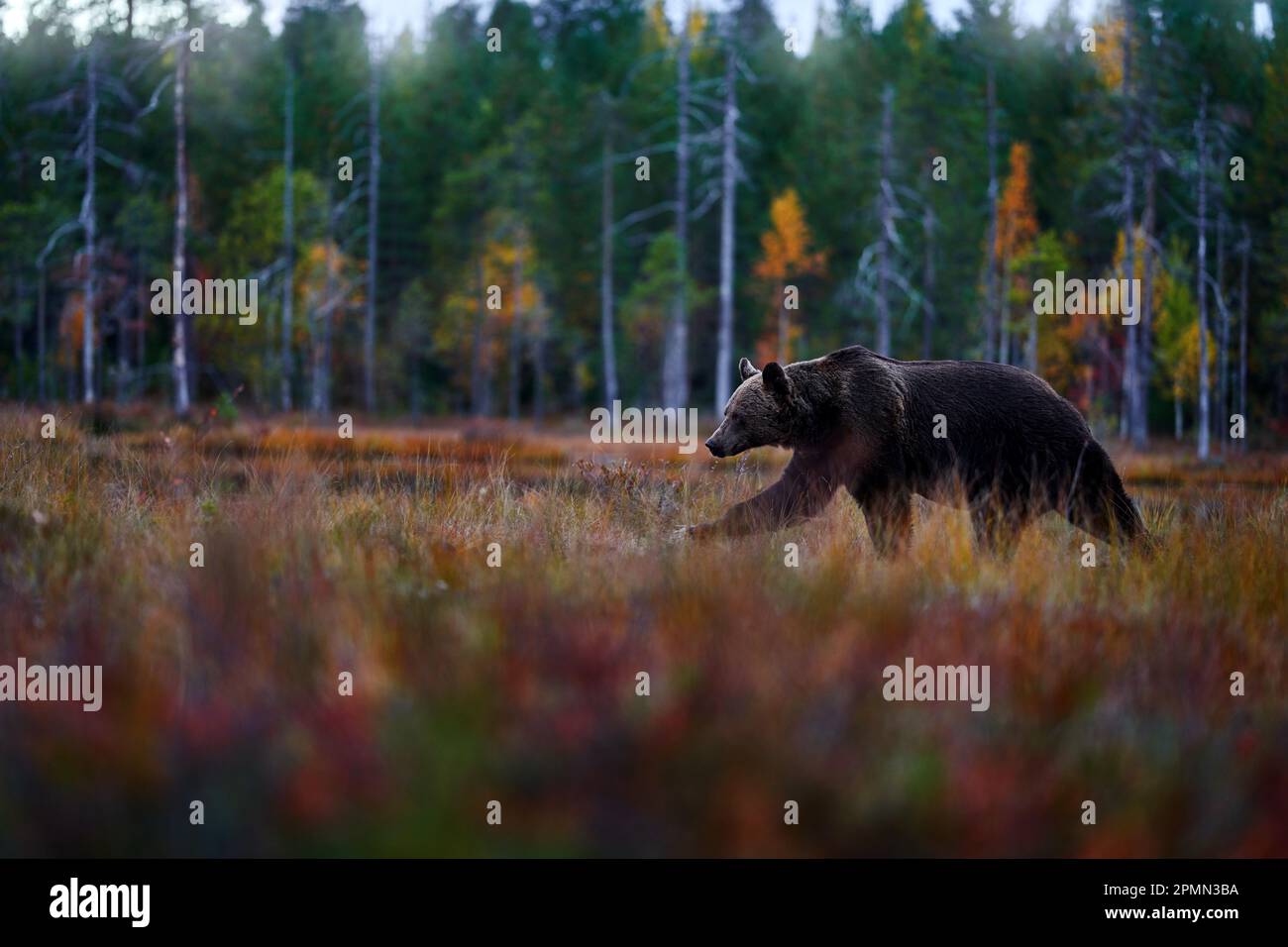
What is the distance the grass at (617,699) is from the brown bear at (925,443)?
0.77m

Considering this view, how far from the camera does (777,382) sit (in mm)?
7258

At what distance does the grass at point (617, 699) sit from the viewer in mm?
2783

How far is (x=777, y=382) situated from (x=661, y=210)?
32.2 metres

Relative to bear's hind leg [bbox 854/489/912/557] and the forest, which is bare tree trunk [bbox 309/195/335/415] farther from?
bear's hind leg [bbox 854/489/912/557]

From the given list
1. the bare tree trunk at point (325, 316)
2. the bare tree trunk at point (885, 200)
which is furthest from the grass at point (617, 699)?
the bare tree trunk at point (325, 316)

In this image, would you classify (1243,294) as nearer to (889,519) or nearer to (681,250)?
(681,250)

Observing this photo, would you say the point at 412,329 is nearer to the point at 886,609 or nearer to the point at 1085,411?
the point at 1085,411

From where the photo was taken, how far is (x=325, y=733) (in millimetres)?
3045

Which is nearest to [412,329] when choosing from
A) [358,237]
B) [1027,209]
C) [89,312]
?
[358,237]

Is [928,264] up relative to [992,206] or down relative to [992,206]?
down

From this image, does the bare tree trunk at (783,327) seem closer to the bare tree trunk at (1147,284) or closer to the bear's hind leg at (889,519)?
the bare tree trunk at (1147,284)

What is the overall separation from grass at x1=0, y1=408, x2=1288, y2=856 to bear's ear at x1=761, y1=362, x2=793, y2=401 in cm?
116

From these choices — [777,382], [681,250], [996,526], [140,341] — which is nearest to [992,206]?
[681,250]
